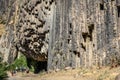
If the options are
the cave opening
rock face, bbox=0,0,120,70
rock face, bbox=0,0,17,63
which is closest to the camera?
rock face, bbox=0,0,120,70

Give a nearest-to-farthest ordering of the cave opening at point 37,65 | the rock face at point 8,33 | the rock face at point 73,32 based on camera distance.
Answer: the rock face at point 73,32 → the cave opening at point 37,65 → the rock face at point 8,33

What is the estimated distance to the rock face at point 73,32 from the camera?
20.0 m

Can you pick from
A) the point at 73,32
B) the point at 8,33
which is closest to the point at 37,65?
the point at 8,33

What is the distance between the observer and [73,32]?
23781 millimetres

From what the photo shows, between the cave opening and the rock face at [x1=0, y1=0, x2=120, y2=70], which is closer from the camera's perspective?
the rock face at [x1=0, y1=0, x2=120, y2=70]

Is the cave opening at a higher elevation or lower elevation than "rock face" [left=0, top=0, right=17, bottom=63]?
lower

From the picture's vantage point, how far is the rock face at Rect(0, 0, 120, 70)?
2002 centimetres

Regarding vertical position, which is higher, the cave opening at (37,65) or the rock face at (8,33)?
the rock face at (8,33)

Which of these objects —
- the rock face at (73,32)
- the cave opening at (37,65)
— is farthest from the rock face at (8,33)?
the rock face at (73,32)

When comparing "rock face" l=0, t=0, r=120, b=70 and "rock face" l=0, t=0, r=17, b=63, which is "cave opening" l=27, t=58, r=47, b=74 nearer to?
"rock face" l=0, t=0, r=120, b=70

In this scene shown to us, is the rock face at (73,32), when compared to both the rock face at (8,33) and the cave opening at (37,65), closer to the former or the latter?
the cave opening at (37,65)

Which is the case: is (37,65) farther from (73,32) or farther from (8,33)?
(73,32)

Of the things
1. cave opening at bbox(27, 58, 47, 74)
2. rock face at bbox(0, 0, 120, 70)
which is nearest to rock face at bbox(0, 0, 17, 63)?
cave opening at bbox(27, 58, 47, 74)

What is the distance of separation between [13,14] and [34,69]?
13.4m
